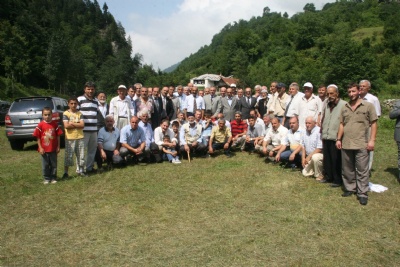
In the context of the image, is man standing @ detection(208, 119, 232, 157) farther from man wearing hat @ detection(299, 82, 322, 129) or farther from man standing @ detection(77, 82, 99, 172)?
man standing @ detection(77, 82, 99, 172)

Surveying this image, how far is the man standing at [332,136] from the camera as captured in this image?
6.07 meters

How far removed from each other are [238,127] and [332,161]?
3.54m

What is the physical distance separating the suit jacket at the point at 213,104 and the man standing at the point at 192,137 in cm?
143

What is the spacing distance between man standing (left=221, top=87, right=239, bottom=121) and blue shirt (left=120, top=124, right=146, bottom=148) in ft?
9.90

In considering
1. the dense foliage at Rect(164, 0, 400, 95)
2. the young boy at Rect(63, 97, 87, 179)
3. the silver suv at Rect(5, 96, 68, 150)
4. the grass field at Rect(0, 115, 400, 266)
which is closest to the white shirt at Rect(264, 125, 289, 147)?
the grass field at Rect(0, 115, 400, 266)

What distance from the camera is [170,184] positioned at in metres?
6.41

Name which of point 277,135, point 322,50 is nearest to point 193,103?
point 277,135

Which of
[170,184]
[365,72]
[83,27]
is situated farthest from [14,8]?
[170,184]

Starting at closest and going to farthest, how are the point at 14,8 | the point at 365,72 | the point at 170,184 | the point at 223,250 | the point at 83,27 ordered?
the point at 223,250 → the point at 170,184 → the point at 365,72 → the point at 14,8 → the point at 83,27

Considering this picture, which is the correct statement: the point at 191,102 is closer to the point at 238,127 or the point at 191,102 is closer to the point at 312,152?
the point at 238,127

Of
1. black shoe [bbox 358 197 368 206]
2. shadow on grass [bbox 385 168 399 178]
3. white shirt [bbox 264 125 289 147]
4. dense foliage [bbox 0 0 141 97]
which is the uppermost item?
dense foliage [bbox 0 0 141 97]

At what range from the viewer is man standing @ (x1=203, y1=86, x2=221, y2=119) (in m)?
10.3

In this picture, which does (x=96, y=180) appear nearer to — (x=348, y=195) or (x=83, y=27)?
(x=348, y=195)

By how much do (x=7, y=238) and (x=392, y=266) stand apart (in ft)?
14.7
